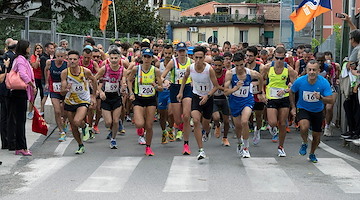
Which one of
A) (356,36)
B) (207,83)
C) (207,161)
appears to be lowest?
(207,161)

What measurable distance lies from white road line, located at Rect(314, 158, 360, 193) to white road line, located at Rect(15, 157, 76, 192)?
4.16 metres

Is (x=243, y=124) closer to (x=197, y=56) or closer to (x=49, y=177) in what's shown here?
(x=197, y=56)

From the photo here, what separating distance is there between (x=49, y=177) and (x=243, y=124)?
3.74 metres

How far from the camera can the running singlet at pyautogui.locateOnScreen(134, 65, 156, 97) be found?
466 inches

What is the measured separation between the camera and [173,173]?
9727 millimetres

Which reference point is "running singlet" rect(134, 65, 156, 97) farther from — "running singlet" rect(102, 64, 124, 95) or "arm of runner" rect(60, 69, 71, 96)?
"arm of runner" rect(60, 69, 71, 96)

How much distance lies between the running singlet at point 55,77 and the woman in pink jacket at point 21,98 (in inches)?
82.4

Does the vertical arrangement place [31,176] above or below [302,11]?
below

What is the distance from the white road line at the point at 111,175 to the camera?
8.52 meters

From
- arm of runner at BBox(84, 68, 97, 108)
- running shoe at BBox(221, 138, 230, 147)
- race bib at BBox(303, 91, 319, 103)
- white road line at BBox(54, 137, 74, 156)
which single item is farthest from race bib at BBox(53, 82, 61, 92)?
race bib at BBox(303, 91, 319, 103)

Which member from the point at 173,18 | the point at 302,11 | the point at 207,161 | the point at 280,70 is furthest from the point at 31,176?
the point at 173,18

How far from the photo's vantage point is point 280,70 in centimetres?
1266

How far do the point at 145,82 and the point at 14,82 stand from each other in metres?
2.36

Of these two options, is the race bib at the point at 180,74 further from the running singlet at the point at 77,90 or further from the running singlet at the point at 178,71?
the running singlet at the point at 77,90
